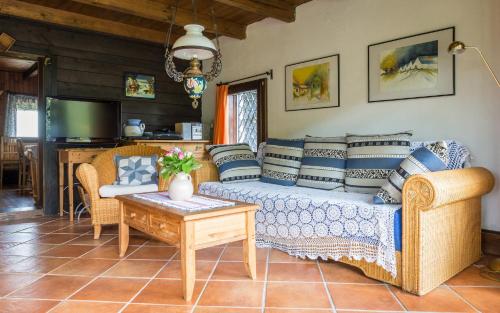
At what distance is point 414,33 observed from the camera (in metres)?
3.04

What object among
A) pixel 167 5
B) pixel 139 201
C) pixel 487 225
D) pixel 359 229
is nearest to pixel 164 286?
pixel 139 201

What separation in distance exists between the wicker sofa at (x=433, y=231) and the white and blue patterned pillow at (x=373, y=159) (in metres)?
0.49

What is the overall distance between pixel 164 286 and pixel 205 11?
3356 millimetres

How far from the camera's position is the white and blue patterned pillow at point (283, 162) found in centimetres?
333

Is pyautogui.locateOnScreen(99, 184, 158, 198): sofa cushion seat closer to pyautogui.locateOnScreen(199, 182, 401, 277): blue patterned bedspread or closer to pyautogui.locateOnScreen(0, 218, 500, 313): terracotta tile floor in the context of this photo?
pyautogui.locateOnScreen(0, 218, 500, 313): terracotta tile floor

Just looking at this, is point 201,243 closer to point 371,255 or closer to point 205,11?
point 371,255

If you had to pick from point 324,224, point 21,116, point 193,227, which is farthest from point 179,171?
point 21,116

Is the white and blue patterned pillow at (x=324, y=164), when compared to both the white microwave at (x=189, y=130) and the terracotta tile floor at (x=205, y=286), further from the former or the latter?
the white microwave at (x=189, y=130)

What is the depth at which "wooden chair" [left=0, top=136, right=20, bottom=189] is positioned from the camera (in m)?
6.98

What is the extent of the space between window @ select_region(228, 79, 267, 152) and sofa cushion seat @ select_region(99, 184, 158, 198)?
1.62 m

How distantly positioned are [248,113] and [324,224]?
271 cm

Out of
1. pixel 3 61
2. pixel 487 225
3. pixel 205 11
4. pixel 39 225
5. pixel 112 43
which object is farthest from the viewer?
pixel 3 61

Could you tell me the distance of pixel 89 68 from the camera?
4582mm

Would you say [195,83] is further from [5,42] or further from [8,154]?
[8,154]
